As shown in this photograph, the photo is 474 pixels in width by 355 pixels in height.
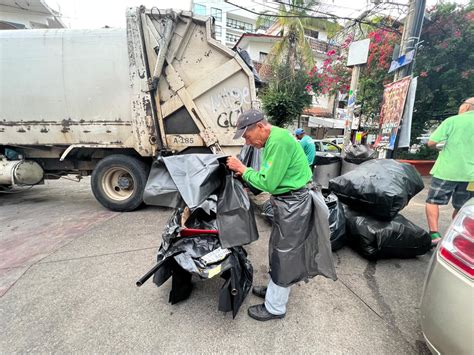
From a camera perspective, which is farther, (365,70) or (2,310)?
(365,70)

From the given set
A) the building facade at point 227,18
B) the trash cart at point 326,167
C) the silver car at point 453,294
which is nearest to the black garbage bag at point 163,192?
the silver car at point 453,294

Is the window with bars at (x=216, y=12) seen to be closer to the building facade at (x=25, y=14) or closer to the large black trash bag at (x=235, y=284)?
the building facade at (x=25, y=14)

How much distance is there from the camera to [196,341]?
1.61m

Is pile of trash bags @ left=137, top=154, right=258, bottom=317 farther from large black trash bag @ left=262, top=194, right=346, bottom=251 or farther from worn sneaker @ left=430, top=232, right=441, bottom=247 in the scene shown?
worn sneaker @ left=430, top=232, right=441, bottom=247

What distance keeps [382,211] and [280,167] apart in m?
1.53

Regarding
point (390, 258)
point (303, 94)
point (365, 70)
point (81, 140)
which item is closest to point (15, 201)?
point (81, 140)

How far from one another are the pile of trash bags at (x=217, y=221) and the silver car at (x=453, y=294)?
102 centimetres

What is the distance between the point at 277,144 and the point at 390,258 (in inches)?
83.3

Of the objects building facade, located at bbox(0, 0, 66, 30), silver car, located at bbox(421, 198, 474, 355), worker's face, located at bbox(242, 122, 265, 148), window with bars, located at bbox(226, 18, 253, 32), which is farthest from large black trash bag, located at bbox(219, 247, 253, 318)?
window with bars, located at bbox(226, 18, 253, 32)

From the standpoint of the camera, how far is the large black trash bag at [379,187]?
2.31m

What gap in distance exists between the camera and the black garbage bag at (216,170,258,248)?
1639mm

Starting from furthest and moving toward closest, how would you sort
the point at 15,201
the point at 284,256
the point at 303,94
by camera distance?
the point at 303,94, the point at 15,201, the point at 284,256

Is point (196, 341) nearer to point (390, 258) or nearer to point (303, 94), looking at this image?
point (390, 258)

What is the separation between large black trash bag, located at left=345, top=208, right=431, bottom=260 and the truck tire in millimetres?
3100
